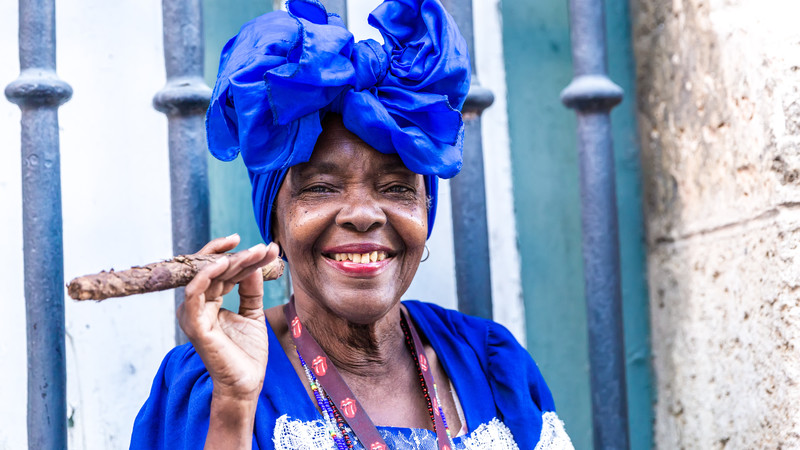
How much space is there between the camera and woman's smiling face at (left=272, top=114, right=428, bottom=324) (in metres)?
1.85

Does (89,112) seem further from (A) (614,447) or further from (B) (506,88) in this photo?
(A) (614,447)

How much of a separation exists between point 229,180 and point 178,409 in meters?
0.93

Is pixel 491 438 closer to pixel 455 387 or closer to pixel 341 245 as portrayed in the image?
pixel 455 387

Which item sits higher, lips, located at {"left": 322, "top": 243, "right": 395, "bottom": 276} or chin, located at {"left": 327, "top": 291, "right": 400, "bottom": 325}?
lips, located at {"left": 322, "top": 243, "right": 395, "bottom": 276}

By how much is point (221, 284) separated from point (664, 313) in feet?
5.00

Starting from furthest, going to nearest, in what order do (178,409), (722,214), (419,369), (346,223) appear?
(722,214), (419,369), (346,223), (178,409)

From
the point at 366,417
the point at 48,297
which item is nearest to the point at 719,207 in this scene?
the point at 366,417

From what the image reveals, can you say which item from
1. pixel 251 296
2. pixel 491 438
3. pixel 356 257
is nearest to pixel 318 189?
pixel 356 257

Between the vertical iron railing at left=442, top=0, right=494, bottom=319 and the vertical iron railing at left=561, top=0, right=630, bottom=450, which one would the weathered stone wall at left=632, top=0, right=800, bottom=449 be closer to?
the vertical iron railing at left=561, top=0, right=630, bottom=450

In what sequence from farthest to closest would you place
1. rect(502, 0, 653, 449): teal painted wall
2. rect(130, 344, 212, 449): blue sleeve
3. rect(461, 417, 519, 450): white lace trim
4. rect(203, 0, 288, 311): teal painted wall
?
rect(502, 0, 653, 449): teal painted wall → rect(203, 0, 288, 311): teal painted wall → rect(461, 417, 519, 450): white lace trim → rect(130, 344, 212, 449): blue sleeve

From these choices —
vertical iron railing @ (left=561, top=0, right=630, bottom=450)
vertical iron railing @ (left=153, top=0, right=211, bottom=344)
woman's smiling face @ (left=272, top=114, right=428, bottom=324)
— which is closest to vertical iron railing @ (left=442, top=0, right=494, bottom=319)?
vertical iron railing @ (left=561, top=0, right=630, bottom=450)

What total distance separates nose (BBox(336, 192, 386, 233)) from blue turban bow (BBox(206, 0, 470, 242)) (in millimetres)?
115

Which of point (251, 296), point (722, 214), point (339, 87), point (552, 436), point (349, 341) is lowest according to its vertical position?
point (552, 436)

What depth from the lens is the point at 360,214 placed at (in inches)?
72.1
